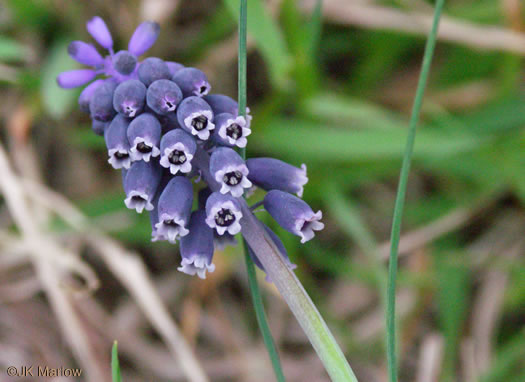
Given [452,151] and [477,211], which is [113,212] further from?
[477,211]

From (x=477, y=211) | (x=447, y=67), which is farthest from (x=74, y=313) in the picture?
(x=447, y=67)

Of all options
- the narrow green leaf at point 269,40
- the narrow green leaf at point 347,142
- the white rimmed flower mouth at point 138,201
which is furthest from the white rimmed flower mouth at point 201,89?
the narrow green leaf at point 347,142

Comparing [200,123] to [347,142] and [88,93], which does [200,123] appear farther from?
[347,142]

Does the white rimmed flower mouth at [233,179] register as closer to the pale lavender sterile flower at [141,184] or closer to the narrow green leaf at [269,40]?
the pale lavender sterile flower at [141,184]

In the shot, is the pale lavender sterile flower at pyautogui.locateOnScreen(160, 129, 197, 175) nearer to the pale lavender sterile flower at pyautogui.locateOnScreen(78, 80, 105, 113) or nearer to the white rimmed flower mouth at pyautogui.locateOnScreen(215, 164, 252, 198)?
the white rimmed flower mouth at pyautogui.locateOnScreen(215, 164, 252, 198)

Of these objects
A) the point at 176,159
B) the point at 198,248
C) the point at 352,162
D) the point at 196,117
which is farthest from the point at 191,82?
the point at 352,162
